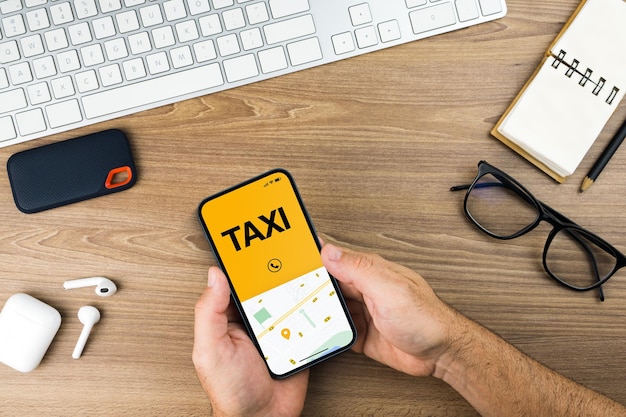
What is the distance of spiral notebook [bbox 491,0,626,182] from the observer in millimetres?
808

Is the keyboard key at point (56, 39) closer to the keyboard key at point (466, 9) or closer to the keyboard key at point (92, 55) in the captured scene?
the keyboard key at point (92, 55)

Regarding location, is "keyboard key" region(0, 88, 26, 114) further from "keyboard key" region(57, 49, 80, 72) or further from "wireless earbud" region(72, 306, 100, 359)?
"wireless earbud" region(72, 306, 100, 359)

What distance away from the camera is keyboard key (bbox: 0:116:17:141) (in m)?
0.80

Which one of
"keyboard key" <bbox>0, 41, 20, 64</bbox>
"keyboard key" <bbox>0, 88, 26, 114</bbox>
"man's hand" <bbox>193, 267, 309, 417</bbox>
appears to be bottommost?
"man's hand" <bbox>193, 267, 309, 417</bbox>

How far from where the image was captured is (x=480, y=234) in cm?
84

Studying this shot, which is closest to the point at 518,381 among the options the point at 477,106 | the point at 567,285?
the point at 567,285

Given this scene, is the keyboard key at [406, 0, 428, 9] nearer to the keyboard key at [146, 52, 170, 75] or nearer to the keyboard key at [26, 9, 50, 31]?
the keyboard key at [146, 52, 170, 75]

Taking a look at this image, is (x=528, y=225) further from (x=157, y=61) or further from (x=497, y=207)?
(x=157, y=61)

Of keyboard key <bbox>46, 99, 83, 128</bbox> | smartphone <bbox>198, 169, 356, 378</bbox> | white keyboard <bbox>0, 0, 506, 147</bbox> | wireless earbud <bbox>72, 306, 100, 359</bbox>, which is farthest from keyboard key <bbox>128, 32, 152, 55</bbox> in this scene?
wireless earbud <bbox>72, 306, 100, 359</bbox>

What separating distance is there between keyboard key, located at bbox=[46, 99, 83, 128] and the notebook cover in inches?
1.1

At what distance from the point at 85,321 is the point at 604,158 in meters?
0.75

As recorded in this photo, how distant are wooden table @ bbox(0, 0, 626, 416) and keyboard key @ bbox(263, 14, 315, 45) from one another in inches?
2.2

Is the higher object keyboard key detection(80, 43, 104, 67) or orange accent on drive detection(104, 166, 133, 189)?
keyboard key detection(80, 43, 104, 67)

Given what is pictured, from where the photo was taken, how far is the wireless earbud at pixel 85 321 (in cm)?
80
